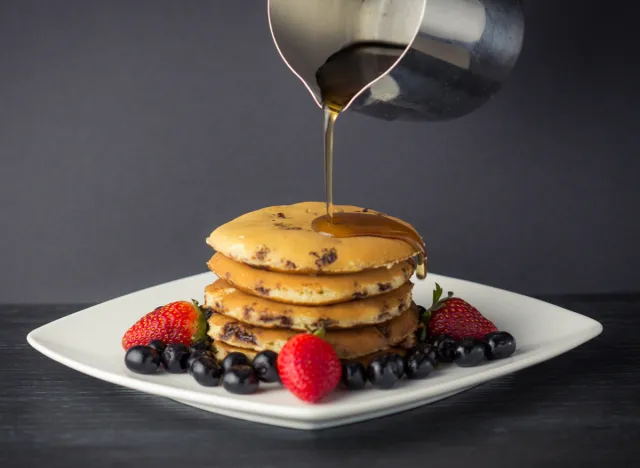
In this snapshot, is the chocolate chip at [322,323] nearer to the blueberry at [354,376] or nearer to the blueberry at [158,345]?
the blueberry at [354,376]

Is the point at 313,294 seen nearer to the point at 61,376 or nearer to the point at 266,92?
the point at 61,376

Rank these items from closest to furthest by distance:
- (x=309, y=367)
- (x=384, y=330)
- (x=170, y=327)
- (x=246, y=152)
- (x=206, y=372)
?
(x=309, y=367), (x=206, y=372), (x=384, y=330), (x=170, y=327), (x=246, y=152)

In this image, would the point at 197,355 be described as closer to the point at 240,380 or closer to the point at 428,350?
the point at 240,380

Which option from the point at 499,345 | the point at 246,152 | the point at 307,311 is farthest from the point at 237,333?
the point at 246,152

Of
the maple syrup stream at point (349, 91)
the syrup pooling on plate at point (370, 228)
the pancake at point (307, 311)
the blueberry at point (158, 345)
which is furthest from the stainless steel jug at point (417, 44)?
the blueberry at point (158, 345)

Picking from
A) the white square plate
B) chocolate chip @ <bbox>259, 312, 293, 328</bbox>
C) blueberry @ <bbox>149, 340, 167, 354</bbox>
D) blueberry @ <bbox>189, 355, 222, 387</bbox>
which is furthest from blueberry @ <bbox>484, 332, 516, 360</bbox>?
blueberry @ <bbox>149, 340, 167, 354</bbox>

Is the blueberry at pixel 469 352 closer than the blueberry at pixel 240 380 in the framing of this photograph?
No

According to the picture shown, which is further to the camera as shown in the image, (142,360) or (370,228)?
(370,228)
